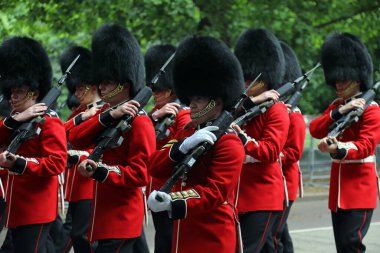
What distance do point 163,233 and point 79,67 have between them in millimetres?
1965

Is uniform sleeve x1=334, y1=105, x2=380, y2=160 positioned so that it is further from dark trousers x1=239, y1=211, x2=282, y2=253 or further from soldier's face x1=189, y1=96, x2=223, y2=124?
soldier's face x1=189, y1=96, x2=223, y2=124

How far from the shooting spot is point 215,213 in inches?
205

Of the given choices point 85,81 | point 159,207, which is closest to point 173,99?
point 85,81

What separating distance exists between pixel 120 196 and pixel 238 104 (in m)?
1.10

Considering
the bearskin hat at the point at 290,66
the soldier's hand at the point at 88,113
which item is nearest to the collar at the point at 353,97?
the bearskin hat at the point at 290,66

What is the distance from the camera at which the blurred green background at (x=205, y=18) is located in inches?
524

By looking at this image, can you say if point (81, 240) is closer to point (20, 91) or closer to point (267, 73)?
point (20, 91)

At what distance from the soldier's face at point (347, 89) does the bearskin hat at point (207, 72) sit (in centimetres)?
192

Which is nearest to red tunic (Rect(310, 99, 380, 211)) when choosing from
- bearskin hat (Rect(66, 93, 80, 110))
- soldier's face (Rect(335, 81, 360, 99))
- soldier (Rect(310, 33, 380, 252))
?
soldier (Rect(310, 33, 380, 252))

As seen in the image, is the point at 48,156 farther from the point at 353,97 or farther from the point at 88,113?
the point at 353,97

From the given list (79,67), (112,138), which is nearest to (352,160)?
(112,138)

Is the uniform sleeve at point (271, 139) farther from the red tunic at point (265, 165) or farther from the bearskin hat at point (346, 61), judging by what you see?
the bearskin hat at point (346, 61)

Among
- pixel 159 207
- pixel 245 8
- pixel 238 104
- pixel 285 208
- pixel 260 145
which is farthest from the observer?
pixel 245 8

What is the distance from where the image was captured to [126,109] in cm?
601
